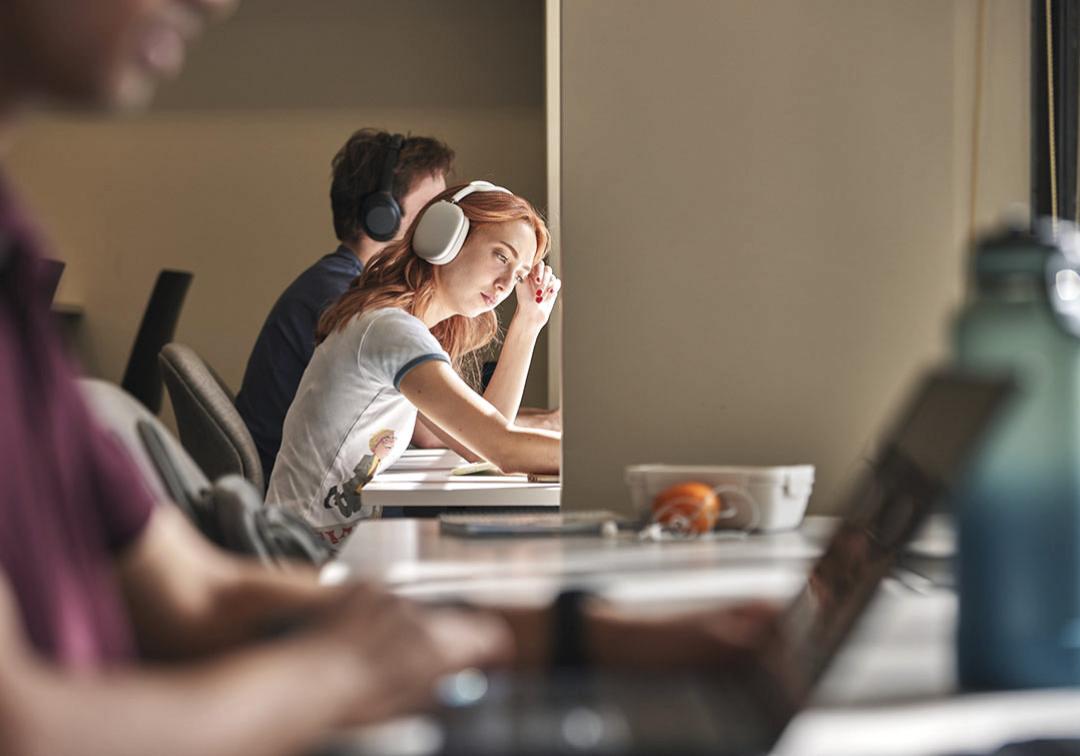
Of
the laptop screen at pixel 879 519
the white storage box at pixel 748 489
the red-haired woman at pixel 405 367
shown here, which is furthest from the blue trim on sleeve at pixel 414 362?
the laptop screen at pixel 879 519

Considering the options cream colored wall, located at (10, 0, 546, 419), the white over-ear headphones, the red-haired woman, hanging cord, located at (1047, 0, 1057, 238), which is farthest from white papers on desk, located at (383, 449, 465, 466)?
cream colored wall, located at (10, 0, 546, 419)

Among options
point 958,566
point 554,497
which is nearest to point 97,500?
point 958,566

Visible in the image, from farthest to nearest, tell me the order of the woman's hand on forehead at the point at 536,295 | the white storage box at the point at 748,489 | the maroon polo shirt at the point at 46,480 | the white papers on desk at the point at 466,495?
the woman's hand on forehead at the point at 536,295
the white papers on desk at the point at 466,495
the white storage box at the point at 748,489
the maroon polo shirt at the point at 46,480

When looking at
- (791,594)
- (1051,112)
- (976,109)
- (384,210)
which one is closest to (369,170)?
(384,210)

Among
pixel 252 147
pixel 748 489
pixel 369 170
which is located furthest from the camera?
pixel 252 147

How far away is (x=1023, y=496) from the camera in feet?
2.56

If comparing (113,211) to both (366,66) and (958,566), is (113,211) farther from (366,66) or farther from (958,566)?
(958,566)

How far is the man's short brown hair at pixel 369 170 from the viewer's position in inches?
125

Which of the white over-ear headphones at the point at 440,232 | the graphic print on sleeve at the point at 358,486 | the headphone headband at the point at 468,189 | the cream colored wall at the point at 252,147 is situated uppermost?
the cream colored wall at the point at 252,147

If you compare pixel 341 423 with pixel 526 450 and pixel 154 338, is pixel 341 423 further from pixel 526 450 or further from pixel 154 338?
pixel 154 338

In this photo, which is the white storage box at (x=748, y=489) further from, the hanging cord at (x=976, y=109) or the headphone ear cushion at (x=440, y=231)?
the headphone ear cushion at (x=440, y=231)

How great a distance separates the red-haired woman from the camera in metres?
2.33

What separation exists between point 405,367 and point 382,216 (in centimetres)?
83

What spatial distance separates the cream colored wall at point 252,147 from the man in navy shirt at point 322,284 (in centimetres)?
277
